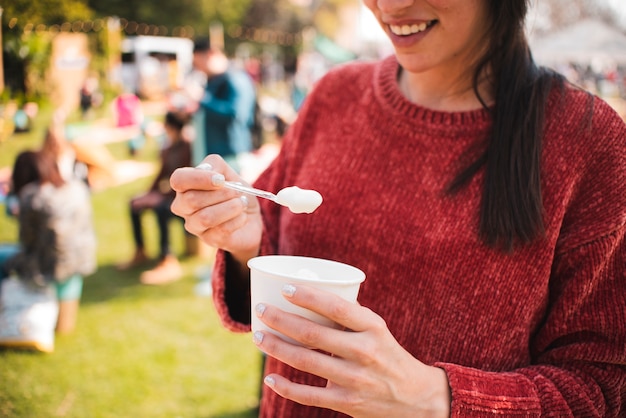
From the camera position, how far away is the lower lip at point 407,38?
1.21 m

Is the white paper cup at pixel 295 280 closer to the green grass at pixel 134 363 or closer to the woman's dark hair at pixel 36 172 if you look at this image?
the green grass at pixel 134 363

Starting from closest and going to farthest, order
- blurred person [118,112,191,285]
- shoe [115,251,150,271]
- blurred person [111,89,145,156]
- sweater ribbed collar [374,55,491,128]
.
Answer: sweater ribbed collar [374,55,491,128], blurred person [118,112,191,285], shoe [115,251,150,271], blurred person [111,89,145,156]

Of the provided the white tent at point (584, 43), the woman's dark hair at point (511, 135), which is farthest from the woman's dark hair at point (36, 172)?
the white tent at point (584, 43)

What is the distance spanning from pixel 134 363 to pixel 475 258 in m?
3.25

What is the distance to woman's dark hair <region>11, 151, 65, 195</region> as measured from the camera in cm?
403

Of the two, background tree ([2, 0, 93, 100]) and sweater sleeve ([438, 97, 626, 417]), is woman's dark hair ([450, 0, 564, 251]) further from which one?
background tree ([2, 0, 93, 100])

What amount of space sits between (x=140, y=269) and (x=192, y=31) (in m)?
3.38

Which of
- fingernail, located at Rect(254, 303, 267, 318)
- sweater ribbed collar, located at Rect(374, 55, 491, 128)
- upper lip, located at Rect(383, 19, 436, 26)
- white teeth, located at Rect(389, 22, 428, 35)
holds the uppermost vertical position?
upper lip, located at Rect(383, 19, 436, 26)

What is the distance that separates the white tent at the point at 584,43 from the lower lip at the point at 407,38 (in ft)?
31.7

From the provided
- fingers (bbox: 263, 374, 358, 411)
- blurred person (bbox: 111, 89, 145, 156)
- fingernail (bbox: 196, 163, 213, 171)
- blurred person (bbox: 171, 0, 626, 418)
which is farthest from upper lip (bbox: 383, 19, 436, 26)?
blurred person (bbox: 111, 89, 145, 156)

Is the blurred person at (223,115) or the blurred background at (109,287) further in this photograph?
the blurred person at (223,115)

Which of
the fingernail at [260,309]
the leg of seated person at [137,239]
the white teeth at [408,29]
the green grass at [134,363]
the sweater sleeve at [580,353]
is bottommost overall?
the green grass at [134,363]

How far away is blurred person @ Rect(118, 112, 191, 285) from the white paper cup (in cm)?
453

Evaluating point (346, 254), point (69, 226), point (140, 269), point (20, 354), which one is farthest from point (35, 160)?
point (346, 254)
